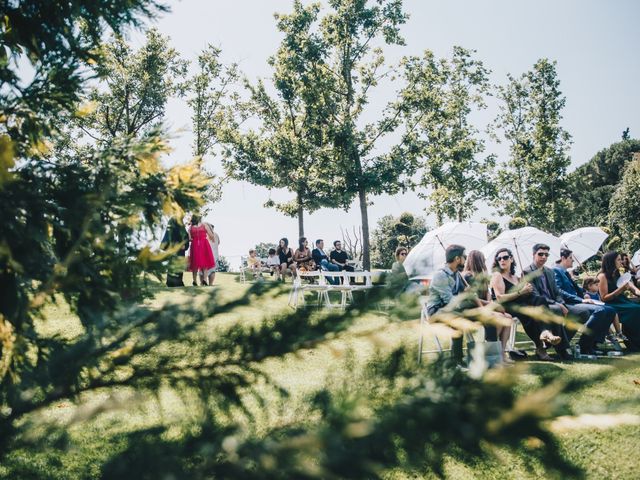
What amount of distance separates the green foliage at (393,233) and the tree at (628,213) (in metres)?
12.5


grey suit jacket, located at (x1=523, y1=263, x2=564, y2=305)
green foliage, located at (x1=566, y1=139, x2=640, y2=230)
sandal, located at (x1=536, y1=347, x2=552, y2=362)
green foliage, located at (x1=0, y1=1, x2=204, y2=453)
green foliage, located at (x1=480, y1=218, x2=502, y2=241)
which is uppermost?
green foliage, located at (x1=566, y1=139, x2=640, y2=230)

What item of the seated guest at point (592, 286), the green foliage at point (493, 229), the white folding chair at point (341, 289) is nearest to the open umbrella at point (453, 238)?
the white folding chair at point (341, 289)

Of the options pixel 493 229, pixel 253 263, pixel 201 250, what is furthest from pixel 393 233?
pixel 201 250

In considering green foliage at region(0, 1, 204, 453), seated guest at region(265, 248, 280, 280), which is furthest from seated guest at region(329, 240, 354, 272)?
green foliage at region(0, 1, 204, 453)

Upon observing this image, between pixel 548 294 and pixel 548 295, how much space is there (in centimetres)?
2

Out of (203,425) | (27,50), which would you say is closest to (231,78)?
(27,50)

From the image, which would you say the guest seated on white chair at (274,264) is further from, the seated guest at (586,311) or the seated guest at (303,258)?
the seated guest at (586,311)

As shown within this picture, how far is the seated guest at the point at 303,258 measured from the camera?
16.4m

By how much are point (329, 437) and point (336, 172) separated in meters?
23.6

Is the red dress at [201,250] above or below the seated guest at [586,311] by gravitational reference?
above

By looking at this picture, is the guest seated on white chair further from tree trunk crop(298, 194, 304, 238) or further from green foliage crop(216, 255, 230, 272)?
green foliage crop(216, 255, 230, 272)

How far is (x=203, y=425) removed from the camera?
1320 millimetres

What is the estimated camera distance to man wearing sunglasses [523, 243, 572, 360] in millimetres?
7992

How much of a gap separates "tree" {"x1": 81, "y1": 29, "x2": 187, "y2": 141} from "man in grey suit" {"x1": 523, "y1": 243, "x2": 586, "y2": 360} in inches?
888
